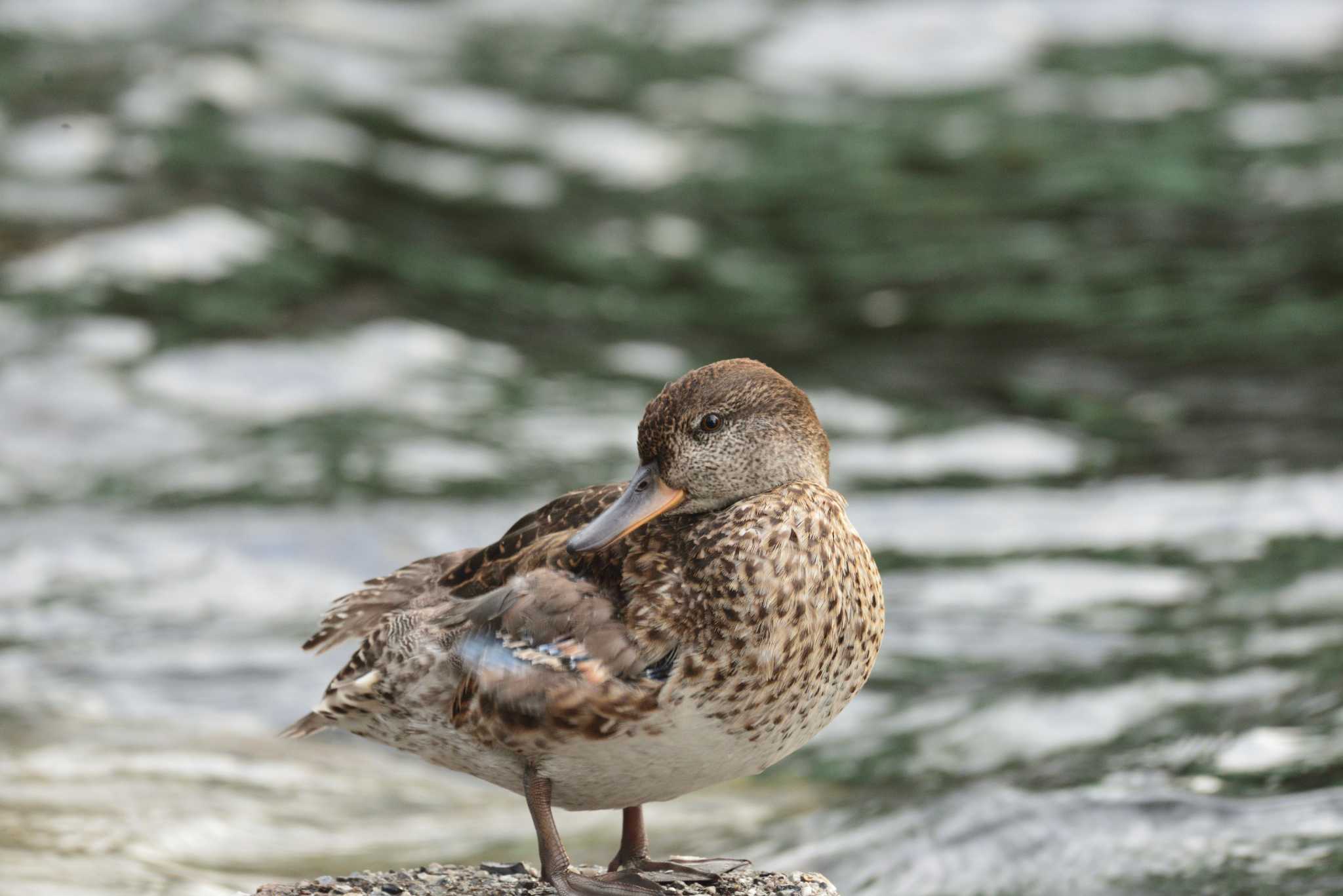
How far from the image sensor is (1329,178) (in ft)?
65.3

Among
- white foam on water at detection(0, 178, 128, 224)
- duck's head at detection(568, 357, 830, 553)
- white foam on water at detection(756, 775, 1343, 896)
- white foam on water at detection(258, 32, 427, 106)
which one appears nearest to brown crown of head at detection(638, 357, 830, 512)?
duck's head at detection(568, 357, 830, 553)

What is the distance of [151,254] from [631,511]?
13.0 metres

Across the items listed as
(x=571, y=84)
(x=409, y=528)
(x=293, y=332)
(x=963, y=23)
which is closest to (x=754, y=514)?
(x=409, y=528)

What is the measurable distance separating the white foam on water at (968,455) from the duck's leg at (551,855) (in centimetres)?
1033

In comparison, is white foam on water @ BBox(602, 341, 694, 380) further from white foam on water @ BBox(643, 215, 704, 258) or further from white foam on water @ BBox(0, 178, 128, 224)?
white foam on water @ BBox(0, 178, 128, 224)

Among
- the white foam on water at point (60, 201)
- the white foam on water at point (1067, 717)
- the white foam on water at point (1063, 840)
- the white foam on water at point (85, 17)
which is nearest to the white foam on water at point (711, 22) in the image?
the white foam on water at point (85, 17)

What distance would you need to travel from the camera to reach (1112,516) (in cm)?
1437

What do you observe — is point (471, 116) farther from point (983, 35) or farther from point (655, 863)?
point (655, 863)

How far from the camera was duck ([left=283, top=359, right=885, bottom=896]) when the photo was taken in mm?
4781

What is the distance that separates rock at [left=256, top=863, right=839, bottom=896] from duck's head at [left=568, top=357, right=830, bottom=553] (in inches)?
→ 42.2

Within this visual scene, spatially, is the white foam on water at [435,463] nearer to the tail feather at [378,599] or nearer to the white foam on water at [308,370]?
the white foam on water at [308,370]

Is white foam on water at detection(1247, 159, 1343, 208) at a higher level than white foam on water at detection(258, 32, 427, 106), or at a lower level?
lower

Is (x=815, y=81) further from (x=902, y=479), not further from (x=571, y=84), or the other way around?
(x=902, y=479)

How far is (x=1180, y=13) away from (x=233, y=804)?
18404 millimetres
